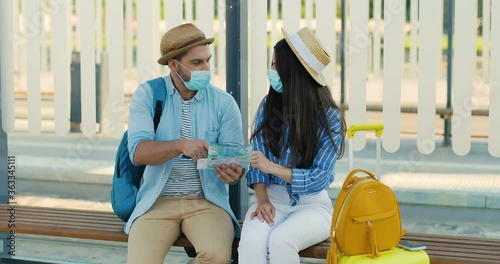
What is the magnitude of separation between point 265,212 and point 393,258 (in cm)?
57

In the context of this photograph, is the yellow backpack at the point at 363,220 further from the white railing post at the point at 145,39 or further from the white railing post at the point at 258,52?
the white railing post at the point at 145,39

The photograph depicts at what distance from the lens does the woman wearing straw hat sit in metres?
3.57

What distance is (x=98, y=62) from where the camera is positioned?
36.7 ft

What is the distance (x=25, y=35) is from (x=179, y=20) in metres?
0.96

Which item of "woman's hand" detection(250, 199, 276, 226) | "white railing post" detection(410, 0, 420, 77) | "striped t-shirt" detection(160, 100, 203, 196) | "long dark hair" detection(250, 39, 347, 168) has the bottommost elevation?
"woman's hand" detection(250, 199, 276, 226)

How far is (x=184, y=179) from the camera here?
3.87 m

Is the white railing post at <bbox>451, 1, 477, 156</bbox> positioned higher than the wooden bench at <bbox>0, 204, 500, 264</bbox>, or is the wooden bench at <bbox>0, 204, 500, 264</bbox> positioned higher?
the white railing post at <bbox>451, 1, 477, 156</bbox>

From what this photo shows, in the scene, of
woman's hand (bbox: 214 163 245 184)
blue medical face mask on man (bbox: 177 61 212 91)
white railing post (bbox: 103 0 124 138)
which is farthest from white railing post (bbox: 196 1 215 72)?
woman's hand (bbox: 214 163 245 184)

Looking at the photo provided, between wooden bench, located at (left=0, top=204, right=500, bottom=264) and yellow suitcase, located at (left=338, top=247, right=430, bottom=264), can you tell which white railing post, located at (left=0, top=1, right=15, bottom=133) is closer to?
wooden bench, located at (left=0, top=204, right=500, bottom=264)

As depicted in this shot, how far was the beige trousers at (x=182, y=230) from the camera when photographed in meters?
3.63

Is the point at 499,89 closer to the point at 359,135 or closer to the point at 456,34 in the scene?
the point at 456,34

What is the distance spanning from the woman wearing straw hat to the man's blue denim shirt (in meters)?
0.20

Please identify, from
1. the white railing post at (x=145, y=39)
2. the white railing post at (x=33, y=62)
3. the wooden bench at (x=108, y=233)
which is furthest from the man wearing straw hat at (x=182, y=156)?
the white railing post at (x=33, y=62)

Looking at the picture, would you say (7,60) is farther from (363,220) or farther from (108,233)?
(363,220)
